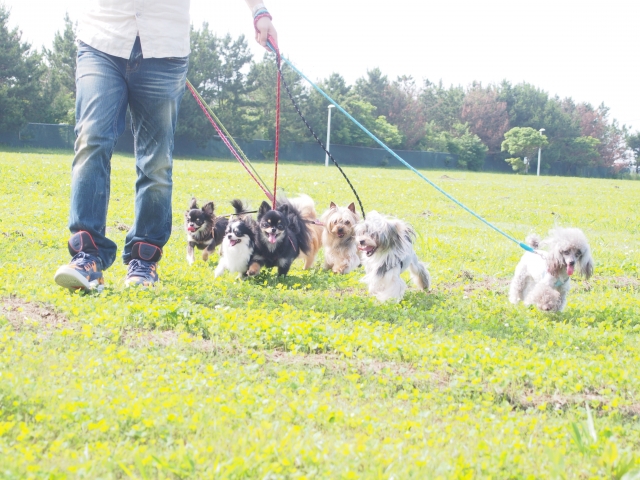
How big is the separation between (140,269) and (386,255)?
2.46 metres

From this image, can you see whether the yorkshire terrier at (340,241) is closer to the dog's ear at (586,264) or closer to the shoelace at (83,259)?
the dog's ear at (586,264)

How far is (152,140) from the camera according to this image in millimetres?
5254

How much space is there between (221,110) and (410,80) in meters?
37.7

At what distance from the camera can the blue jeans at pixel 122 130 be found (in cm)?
483

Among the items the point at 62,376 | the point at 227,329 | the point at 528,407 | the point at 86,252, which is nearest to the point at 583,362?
the point at 528,407

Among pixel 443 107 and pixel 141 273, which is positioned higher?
pixel 443 107

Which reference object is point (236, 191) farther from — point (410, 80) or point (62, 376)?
point (410, 80)

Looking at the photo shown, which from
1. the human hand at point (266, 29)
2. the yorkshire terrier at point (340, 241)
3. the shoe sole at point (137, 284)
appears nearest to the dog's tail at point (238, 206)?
the yorkshire terrier at point (340, 241)

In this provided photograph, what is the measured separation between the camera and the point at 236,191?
16.9m

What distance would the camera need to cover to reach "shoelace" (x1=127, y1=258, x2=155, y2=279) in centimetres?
537

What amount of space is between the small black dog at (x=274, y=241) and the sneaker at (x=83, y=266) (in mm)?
2106

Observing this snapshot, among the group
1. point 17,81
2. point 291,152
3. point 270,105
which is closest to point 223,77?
point 270,105

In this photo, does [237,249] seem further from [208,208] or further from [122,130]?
[122,130]

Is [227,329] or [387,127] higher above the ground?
[387,127]
